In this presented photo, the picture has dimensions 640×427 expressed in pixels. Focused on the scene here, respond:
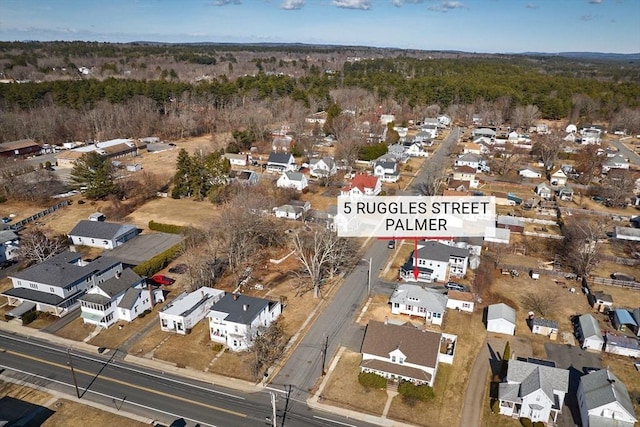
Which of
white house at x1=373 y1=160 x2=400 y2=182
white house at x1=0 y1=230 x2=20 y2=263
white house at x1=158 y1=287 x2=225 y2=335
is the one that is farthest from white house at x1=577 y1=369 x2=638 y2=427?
white house at x1=0 y1=230 x2=20 y2=263

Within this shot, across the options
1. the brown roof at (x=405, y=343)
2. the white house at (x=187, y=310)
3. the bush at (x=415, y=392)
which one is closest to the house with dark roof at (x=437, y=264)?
the brown roof at (x=405, y=343)

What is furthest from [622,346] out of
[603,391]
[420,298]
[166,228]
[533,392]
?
[166,228]

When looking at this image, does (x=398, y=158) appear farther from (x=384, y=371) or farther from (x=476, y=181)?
(x=384, y=371)

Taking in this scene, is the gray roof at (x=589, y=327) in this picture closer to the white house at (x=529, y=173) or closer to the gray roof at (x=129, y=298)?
the gray roof at (x=129, y=298)

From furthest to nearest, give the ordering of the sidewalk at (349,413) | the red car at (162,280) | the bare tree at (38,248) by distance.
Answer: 1. the bare tree at (38,248)
2. the red car at (162,280)
3. the sidewalk at (349,413)

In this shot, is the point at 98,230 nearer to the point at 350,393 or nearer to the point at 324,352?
the point at 324,352

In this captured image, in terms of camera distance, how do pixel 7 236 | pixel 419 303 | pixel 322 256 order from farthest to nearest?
pixel 7 236 < pixel 322 256 < pixel 419 303
